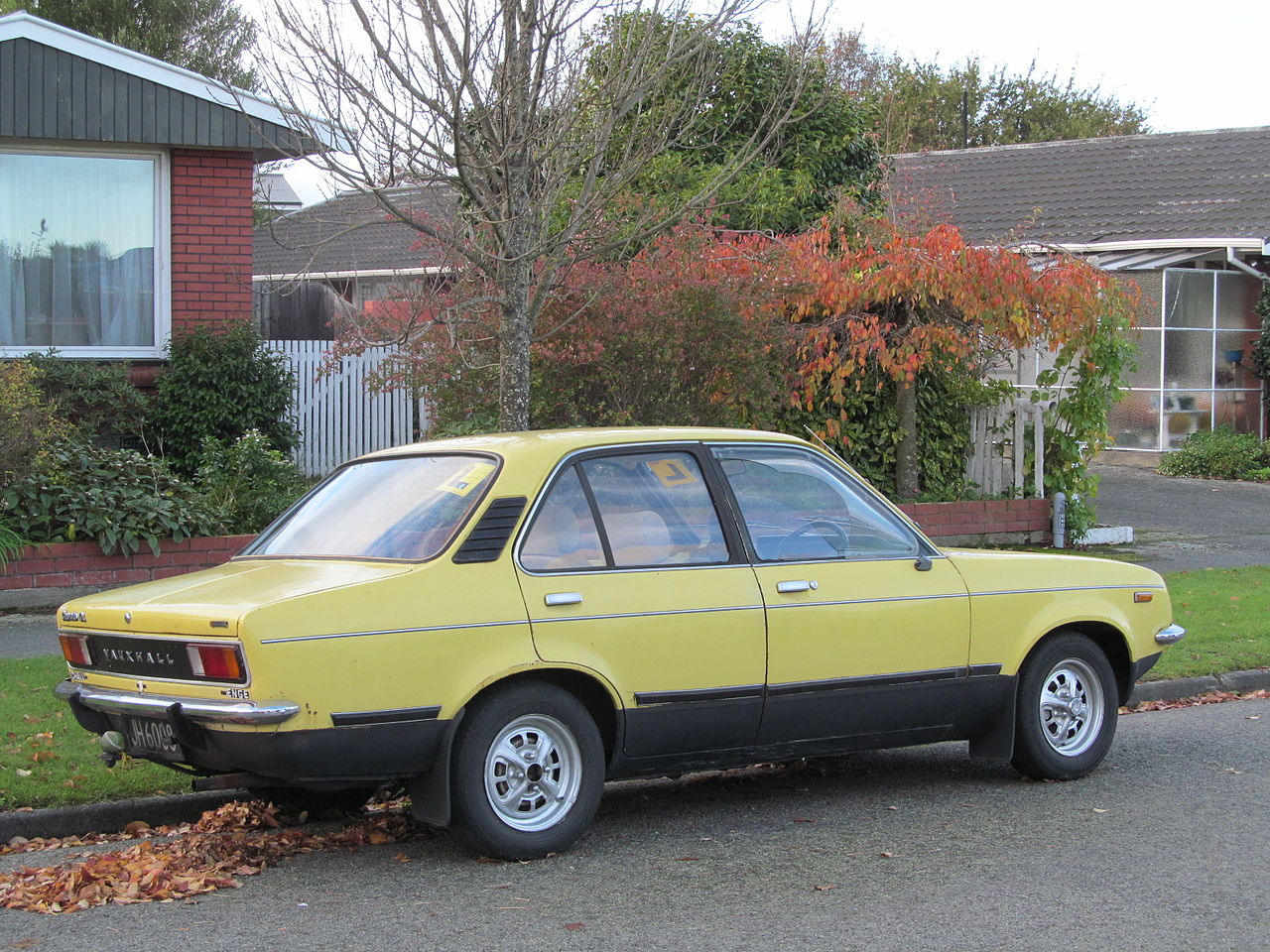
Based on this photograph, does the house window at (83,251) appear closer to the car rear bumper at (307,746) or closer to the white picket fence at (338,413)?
the white picket fence at (338,413)

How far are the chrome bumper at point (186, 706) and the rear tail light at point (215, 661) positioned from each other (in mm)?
93

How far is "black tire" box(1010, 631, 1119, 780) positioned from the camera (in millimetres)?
6961

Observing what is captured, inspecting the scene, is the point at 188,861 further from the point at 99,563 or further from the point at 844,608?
the point at 99,563

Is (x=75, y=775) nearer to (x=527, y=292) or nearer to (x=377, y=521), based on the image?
(x=377, y=521)

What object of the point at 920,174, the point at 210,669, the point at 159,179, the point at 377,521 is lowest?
the point at 210,669

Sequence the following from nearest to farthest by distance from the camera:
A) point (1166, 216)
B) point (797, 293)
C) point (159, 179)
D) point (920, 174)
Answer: point (797, 293) → point (159, 179) → point (1166, 216) → point (920, 174)

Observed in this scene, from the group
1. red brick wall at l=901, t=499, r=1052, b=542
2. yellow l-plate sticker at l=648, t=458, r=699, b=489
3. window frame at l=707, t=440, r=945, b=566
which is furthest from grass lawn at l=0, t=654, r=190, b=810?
red brick wall at l=901, t=499, r=1052, b=542

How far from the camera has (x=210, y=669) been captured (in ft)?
17.3

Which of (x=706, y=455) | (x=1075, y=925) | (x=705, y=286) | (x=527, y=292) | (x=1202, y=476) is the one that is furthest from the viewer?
(x=1202, y=476)

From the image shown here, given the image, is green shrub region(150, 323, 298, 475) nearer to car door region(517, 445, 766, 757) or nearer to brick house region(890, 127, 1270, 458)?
car door region(517, 445, 766, 757)

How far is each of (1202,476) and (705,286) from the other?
13.0 metres

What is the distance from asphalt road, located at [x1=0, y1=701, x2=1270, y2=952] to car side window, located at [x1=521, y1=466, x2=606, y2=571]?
3.77ft

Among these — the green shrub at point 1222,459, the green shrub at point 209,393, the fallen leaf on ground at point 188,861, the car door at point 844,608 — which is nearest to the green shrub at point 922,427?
the green shrub at point 209,393

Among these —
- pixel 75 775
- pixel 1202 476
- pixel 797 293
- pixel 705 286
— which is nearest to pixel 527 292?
pixel 705 286
